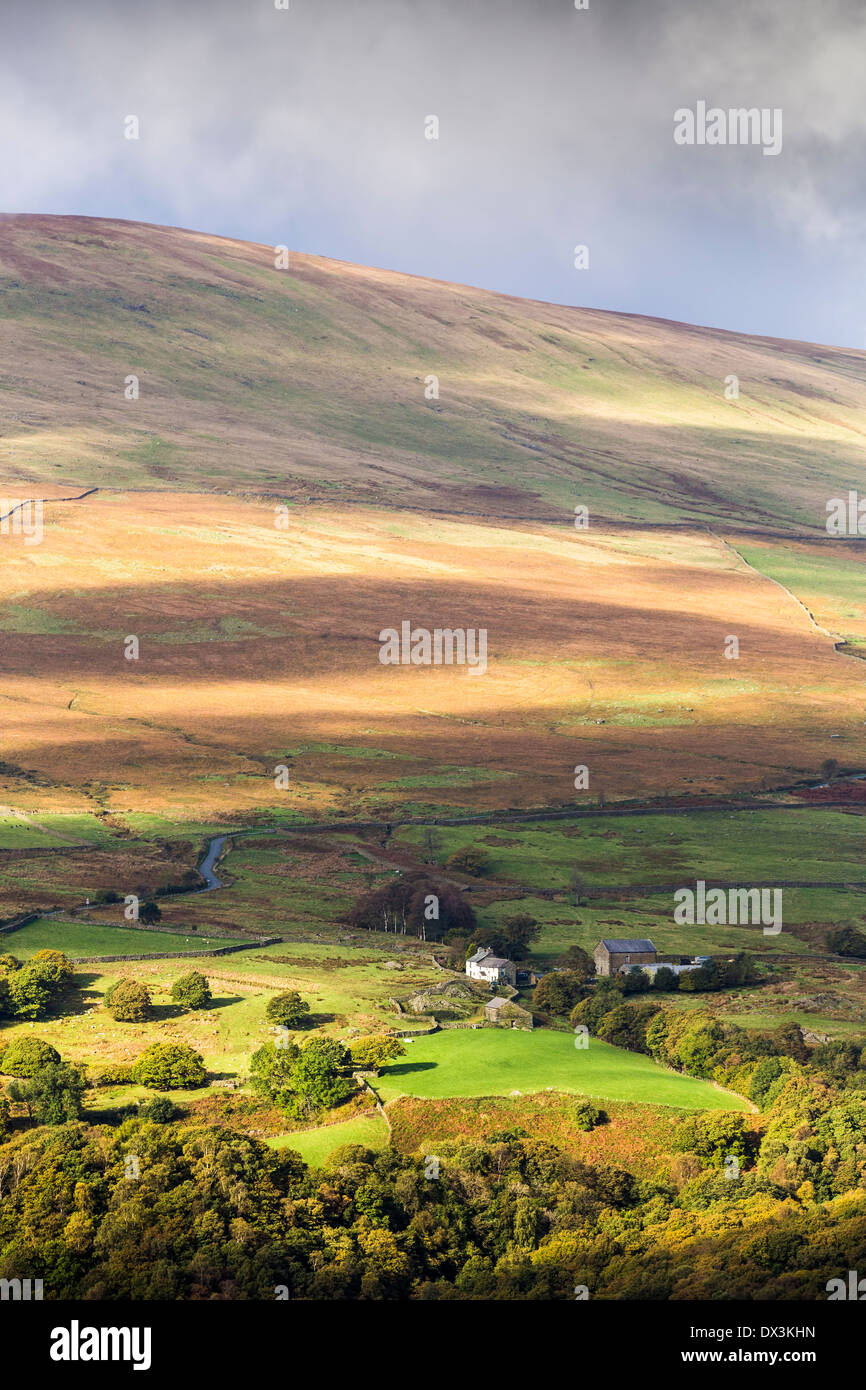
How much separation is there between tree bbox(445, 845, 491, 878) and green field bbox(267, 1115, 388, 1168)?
48360 mm

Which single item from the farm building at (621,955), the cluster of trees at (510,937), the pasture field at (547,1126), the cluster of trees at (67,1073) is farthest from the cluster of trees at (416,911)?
the cluster of trees at (67,1073)

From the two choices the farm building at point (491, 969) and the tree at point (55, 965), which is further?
the farm building at point (491, 969)

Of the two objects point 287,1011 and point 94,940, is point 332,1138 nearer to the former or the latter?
point 287,1011

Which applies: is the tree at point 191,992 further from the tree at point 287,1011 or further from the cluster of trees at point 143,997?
the tree at point 287,1011

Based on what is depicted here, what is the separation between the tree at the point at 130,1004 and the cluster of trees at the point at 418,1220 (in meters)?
13.8

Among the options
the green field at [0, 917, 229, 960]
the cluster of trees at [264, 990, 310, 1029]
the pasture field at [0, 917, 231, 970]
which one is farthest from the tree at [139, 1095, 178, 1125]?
the green field at [0, 917, 229, 960]

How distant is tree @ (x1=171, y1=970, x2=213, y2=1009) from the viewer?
247 ft

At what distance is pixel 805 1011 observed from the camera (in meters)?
79.9

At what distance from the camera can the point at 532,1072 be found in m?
68.9

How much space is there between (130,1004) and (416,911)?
29341 millimetres

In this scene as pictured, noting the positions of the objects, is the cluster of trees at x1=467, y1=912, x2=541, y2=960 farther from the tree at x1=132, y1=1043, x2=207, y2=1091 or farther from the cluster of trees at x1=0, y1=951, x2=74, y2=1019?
the tree at x1=132, y1=1043, x2=207, y2=1091

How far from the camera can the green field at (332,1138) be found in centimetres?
5925

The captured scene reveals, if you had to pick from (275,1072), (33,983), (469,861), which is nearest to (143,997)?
(33,983)
